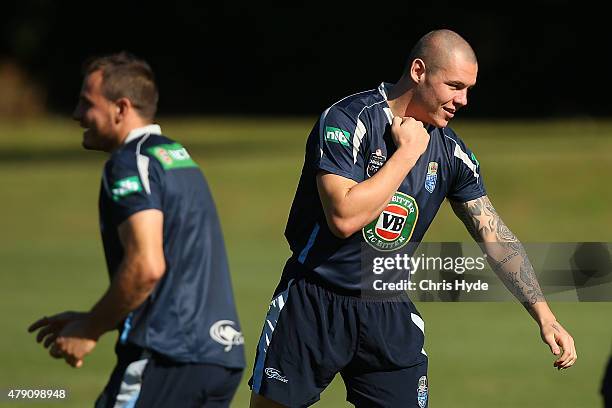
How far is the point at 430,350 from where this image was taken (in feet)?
→ 40.1

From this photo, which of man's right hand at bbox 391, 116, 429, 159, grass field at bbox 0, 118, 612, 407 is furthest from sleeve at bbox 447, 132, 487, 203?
grass field at bbox 0, 118, 612, 407

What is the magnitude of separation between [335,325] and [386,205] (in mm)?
729

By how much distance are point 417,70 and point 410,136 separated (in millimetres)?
412

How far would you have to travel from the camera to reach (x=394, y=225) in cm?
623

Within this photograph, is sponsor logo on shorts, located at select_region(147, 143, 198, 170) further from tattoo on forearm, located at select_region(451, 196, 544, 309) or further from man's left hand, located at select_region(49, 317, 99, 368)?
tattoo on forearm, located at select_region(451, 196, 544, 309)

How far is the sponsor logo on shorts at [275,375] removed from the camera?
619 centimetres

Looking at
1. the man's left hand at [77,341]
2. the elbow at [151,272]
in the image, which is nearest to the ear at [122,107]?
the elbow at [151,272]

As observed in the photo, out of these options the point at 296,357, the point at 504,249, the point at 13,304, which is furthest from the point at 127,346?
the point at 13,304

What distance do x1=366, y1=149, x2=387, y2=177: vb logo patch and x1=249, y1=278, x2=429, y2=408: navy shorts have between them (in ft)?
2.10

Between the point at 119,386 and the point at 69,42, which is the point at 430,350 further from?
the point at 69,42

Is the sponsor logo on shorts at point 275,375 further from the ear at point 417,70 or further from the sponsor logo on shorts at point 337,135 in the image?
the ear at point 417,70

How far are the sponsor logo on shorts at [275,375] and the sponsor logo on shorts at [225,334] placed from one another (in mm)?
870

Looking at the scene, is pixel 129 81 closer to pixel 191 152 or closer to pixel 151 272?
pixel 151 272

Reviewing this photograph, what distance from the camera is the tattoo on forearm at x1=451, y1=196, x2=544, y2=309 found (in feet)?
21.6
